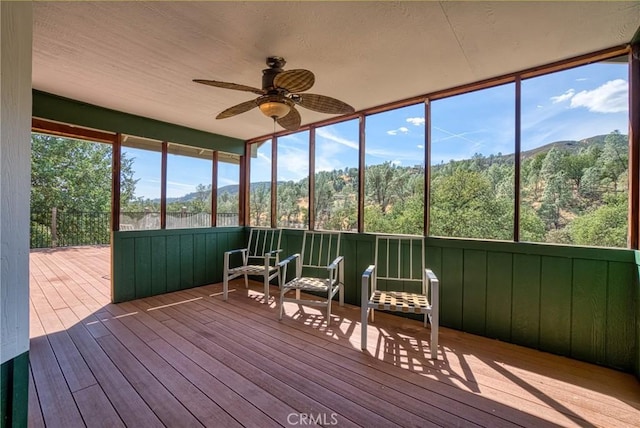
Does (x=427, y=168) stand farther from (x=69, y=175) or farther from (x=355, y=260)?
(x=69, y=175)

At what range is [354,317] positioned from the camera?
3.10 metres

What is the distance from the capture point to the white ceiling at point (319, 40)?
5.65 feet

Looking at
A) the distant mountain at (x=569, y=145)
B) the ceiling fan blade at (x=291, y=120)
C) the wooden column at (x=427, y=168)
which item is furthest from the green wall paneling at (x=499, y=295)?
the ceiling fan blade at (x=291, y=120)

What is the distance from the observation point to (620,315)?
2.09m

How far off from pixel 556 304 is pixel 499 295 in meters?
0.40

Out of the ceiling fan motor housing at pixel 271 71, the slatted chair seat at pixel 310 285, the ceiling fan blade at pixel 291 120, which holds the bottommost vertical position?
the slatted chair seat at pixel 310 285

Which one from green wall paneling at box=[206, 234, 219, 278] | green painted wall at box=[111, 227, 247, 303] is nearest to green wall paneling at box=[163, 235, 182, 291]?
green painted wall at box=[111, 227, 247, 303]

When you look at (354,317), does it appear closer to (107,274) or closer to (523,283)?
(523,283)

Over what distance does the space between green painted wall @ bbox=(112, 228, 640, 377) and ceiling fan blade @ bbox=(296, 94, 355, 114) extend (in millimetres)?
1617

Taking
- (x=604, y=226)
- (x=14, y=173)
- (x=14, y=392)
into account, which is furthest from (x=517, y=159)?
(x=14, y=392)

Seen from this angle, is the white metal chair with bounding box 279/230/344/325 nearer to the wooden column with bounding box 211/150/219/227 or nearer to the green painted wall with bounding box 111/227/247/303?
the green painted wall with bounding box 111/227/247/303

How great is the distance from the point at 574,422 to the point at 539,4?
2429mm

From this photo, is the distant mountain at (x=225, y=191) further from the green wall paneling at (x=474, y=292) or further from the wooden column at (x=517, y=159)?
the wooden column at (x=517, y=159)

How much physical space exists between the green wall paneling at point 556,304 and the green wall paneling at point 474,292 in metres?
0.43
